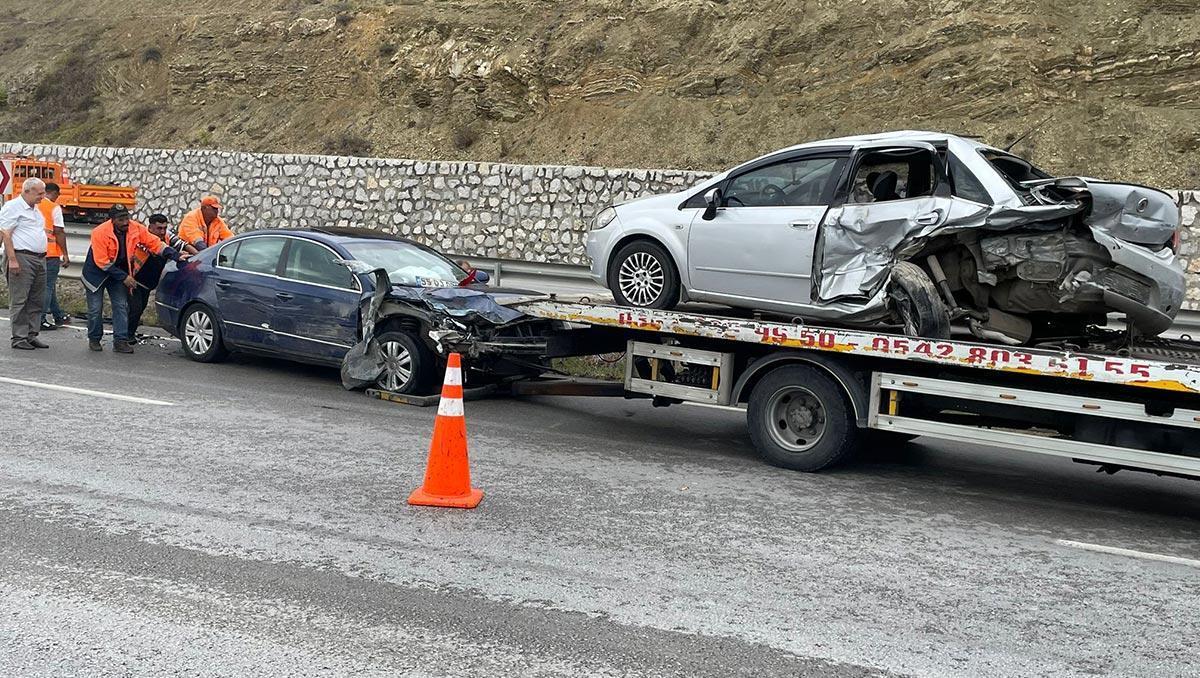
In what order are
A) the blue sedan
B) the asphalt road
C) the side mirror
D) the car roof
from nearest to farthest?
1. the asphalt road
2. the side mirror
3. the blue sedan
4. the car roof

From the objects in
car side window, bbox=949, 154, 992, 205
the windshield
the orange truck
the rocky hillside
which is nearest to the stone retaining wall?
the orange truck

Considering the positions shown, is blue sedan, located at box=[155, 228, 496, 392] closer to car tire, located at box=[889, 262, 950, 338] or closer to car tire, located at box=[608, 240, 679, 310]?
car tire, located at box=[608, 240, 679, 310]

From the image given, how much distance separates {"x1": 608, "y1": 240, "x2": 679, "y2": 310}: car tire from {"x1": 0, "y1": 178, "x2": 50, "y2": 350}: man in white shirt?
6925mm

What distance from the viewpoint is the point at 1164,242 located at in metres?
7.69

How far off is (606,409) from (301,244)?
3523mm

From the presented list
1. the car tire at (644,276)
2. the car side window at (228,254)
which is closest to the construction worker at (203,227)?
the car side window at (228,254)

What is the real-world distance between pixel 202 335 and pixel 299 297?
62.6 inches

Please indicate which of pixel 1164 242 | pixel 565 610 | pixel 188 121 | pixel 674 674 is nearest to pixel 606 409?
pixel 1164 242

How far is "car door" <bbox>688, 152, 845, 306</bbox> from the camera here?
8.61 m

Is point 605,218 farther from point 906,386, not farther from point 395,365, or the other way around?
point 906,386

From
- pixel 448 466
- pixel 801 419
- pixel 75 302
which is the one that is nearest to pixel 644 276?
pixel 801 419

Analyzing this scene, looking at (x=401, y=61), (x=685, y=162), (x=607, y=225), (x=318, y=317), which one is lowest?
(x=318, y=317)

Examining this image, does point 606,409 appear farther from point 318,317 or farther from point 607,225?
point 318,317

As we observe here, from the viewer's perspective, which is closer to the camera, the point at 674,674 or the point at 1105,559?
the point at 674,674
